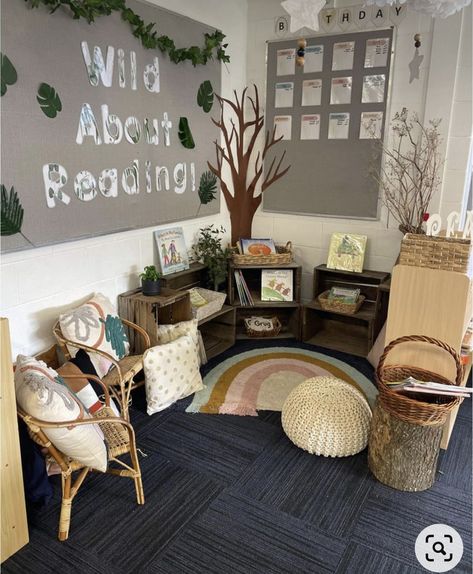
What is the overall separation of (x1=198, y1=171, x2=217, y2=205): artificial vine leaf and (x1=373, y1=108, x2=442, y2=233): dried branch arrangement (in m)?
1.24

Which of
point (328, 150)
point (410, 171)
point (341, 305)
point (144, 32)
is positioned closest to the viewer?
point (144, 32)

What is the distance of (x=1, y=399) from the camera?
5.74 feet

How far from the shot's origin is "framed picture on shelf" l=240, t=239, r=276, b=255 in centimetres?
389

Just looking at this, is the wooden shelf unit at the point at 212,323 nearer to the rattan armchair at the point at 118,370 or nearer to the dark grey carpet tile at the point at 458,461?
the rattan armchair at the point at 118,370

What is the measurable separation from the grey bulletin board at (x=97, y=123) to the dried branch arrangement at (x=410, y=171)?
139cm

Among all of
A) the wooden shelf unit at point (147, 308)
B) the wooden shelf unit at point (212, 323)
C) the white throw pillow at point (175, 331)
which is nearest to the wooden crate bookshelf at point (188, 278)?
the wooden shelf unit at point (212, 323)

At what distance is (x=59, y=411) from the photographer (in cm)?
180

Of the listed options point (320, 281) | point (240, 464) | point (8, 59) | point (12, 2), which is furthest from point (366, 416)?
point (12, 2)

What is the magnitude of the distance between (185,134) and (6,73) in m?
1.39

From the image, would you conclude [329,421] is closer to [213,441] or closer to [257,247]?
[213,441]

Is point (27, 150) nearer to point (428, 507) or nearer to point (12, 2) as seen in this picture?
point (12, 2)

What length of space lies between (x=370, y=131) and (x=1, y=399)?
3056 millimetres

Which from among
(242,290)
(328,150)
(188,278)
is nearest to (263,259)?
(242,290)

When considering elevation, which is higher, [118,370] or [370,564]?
[118,370]
